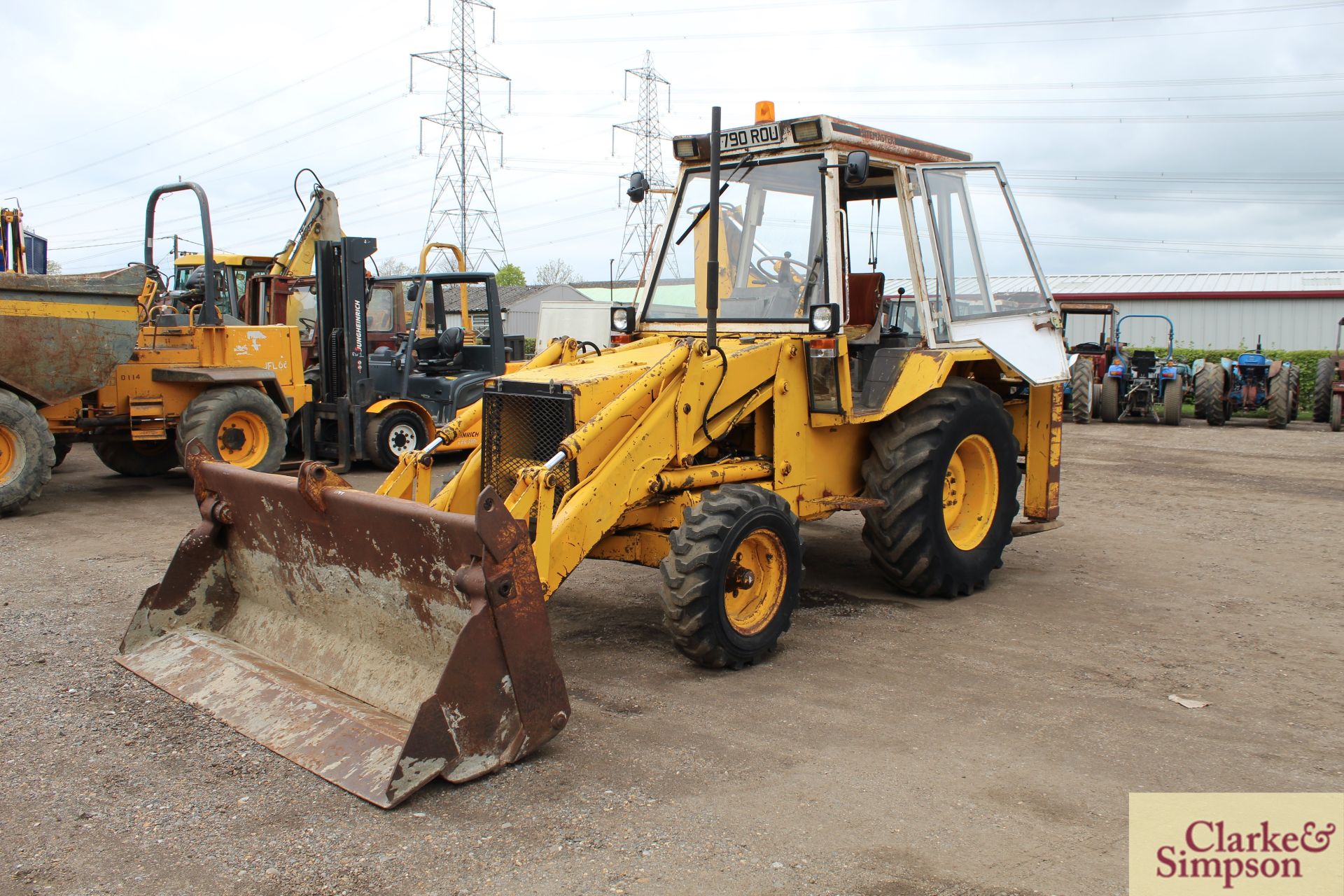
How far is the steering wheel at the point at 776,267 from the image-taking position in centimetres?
618

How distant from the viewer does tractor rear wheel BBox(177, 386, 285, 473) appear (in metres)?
10.4

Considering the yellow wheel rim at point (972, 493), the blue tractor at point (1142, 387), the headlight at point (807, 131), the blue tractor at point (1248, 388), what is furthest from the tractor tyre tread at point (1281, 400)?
the headlight at point (807, 131)

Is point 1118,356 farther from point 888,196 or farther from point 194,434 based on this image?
point 194,434

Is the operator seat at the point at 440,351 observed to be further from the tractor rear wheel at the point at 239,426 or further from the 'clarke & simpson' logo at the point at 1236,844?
the 'clarke & simpson' logo at the point at 1236,844

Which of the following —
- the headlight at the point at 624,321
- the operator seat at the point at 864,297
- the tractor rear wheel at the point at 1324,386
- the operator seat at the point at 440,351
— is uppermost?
the operator seat at the point at 864,297

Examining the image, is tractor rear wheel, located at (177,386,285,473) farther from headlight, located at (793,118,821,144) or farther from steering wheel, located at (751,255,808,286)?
headlight, located at (793,118,821,144)

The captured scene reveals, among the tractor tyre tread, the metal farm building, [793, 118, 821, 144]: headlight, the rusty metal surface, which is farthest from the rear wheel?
the metal farm building

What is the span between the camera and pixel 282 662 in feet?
15.9

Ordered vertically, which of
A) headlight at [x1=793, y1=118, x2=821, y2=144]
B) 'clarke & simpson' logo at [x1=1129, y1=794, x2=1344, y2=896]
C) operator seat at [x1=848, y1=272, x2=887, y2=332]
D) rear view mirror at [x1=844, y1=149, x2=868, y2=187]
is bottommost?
'clarke & simpson' logo at [x1=1129, y1=794, x2=1344, y2=896]

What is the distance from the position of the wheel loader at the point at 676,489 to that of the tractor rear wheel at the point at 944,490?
0.02m

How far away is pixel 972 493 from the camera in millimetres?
6875

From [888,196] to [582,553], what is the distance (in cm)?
343

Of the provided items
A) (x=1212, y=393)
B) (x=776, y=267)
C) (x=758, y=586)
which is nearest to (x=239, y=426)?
(x=776, y=267)

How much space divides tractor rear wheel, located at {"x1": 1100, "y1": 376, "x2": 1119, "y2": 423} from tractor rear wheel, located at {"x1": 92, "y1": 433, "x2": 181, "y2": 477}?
48.9ft
